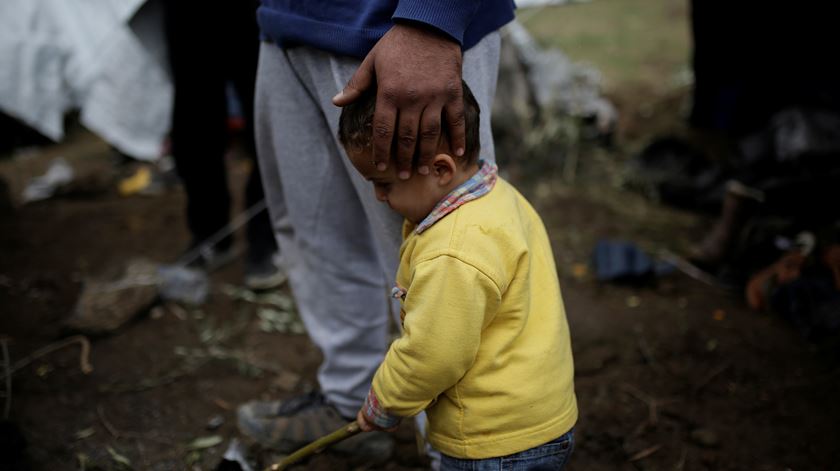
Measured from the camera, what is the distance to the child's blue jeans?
1.32 metres

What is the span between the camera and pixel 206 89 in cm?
279

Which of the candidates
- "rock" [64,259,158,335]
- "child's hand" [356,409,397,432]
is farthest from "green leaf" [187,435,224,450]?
"child's hand" [356,409,397,432]

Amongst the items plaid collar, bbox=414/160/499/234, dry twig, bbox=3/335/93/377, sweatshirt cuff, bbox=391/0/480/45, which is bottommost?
dry twig, bbox=3/335/93/377

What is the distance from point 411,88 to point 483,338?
0.52m

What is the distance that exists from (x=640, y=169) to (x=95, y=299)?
3355mm

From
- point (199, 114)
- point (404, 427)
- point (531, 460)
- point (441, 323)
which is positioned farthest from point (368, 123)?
point (199, 114)

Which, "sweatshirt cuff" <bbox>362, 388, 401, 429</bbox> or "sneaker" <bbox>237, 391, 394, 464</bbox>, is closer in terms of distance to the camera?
"sweatshirt cuff" <bbox>362, 388, 401, 429</bbox>

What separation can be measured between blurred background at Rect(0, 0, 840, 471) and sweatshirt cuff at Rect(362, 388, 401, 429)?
2.32 feet

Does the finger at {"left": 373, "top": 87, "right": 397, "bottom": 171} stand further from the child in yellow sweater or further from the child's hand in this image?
the child's hand

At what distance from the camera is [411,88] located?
1144 millimetres

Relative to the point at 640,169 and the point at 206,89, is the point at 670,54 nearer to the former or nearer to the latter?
the point at 640,169

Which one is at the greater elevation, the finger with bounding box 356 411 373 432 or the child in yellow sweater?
the child in yellow sweater

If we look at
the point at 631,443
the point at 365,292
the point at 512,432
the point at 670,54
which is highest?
the point at 512,432

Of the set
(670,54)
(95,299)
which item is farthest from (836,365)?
(670,54)
